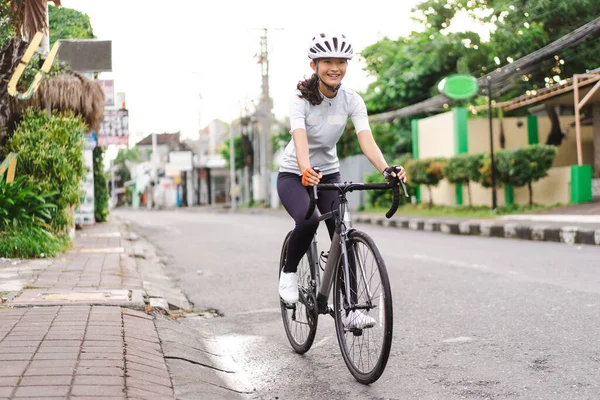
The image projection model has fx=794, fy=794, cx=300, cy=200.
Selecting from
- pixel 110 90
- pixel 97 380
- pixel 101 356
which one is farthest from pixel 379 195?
pixel 97 380

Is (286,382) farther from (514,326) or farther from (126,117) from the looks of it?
(126,117)

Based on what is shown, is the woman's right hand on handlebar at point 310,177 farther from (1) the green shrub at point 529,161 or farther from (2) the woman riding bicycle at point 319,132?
(1) the green shrub at point 529,161

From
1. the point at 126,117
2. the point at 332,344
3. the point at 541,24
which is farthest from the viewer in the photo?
the point at 541,24

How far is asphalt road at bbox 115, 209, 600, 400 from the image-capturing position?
4.03 meters

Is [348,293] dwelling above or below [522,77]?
below

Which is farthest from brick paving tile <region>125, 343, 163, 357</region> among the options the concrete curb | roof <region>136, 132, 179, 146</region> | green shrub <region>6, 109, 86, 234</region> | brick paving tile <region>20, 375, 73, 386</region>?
roof <region>136, 132, 179, 146</region>

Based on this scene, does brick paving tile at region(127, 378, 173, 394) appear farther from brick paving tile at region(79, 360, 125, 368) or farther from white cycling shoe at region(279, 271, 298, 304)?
white cycling shoe at region(279, 271, 298, 304)

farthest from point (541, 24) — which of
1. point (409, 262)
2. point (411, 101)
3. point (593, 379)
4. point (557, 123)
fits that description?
point (593, 379)

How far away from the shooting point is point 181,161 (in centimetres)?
6900

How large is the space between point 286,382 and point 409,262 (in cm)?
592

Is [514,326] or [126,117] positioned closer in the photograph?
[514,326]

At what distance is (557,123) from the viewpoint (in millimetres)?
24312

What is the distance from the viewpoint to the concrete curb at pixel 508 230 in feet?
43.3

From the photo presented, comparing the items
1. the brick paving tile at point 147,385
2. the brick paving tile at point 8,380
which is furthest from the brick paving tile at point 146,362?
the brick paving tile at point 8,380
